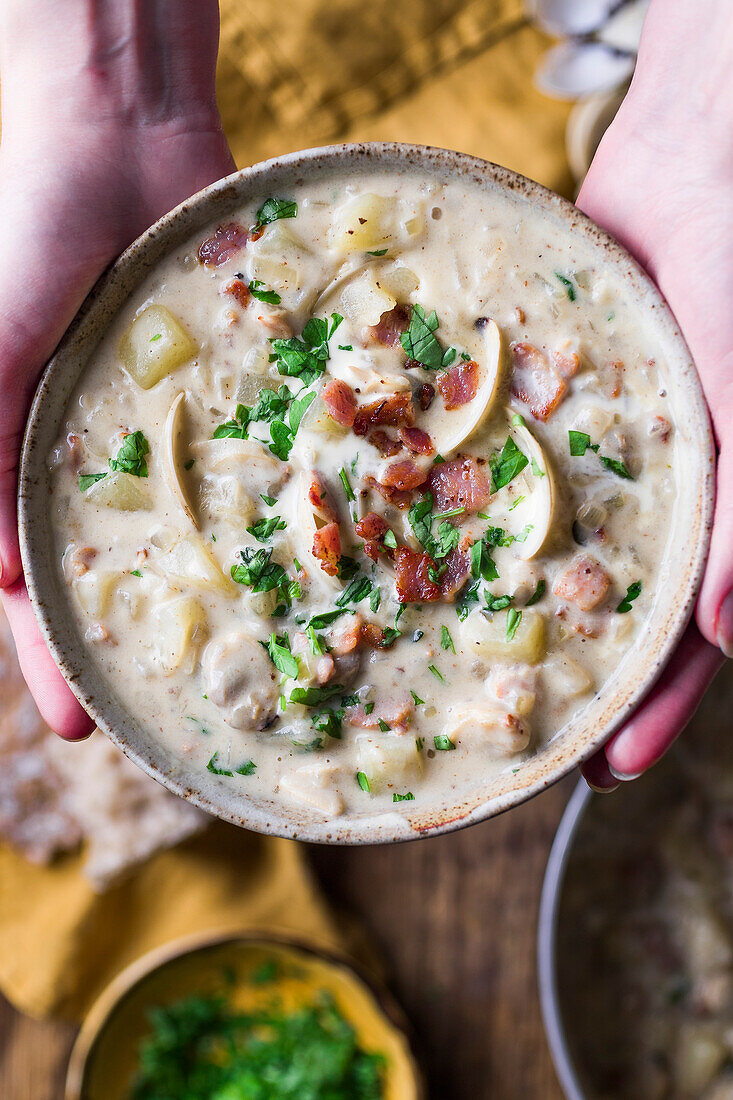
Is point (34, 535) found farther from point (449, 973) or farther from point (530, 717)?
point (449, 973)

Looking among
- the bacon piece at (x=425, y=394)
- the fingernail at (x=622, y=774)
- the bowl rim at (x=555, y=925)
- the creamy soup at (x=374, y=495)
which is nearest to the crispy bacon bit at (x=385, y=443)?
the creamy soup at (x=374, y=495)

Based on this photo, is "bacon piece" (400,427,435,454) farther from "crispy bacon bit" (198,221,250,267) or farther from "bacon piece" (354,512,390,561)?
"crispy bacon bit" (198,221,250,267)

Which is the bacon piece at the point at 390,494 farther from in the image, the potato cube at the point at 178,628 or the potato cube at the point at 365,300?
the potato cube at the point at 178,628

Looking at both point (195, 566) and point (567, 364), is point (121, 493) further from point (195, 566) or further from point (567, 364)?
point (567, 364)

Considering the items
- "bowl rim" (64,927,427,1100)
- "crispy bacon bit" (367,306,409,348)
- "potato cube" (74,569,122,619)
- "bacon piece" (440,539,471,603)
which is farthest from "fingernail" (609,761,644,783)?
"bowl rim" (64,927,427,1100)

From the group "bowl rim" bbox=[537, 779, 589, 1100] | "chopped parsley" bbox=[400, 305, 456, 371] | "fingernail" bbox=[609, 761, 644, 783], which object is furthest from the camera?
"bowl rim" bbox=[537, 779, 589, 1100]

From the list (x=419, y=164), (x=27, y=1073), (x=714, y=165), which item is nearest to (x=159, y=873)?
(x=27, y=1073)
